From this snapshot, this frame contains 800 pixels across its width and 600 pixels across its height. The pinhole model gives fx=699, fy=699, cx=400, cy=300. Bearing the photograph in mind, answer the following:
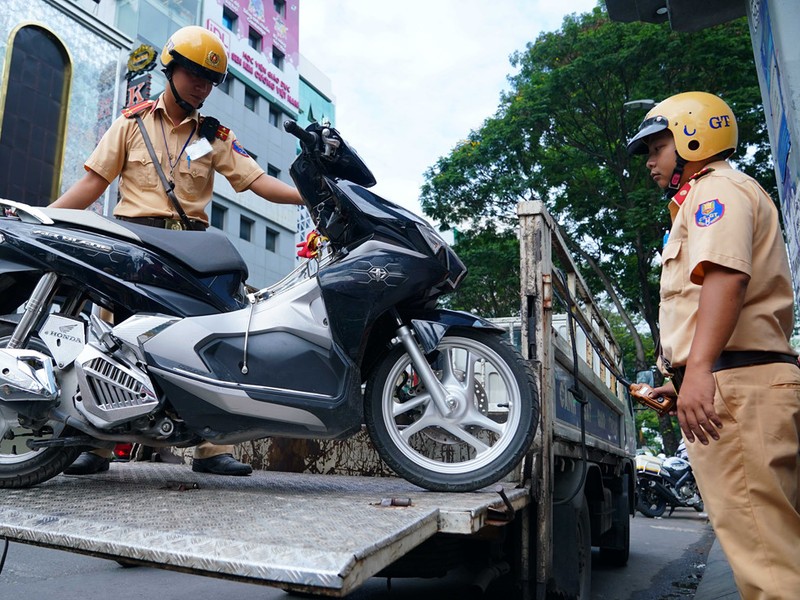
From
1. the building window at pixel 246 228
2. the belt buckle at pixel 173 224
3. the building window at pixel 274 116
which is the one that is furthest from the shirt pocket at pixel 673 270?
the building window at pixel 274 116

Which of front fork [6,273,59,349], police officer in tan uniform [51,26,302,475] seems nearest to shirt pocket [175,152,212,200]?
police officer in tan uniform [51,26,302,475]

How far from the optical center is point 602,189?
48.9 ft

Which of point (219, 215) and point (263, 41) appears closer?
point (219, 215)

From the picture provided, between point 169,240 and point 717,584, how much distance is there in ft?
12.4

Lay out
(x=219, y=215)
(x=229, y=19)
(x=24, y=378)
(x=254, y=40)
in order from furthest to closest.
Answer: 1. (x=254, y=40)
2. (x=229, y=19)
3. (x=219, y=215)
4. (x=24, y=378)

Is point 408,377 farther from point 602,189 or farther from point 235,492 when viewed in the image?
point 602,189

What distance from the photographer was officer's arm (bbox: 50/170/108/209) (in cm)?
295

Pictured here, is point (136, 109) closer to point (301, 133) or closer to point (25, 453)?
point (301, 133)

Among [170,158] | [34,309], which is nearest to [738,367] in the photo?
[34,309]

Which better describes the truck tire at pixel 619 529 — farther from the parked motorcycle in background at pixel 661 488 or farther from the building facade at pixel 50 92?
the building facade at pixel 50 92

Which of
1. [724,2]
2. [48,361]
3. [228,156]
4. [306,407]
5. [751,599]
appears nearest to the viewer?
[751,599]

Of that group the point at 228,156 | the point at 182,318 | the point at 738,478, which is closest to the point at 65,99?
the point at 228,156

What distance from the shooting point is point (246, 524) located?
1.58 metres

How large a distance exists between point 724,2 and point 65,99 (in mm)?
14422
